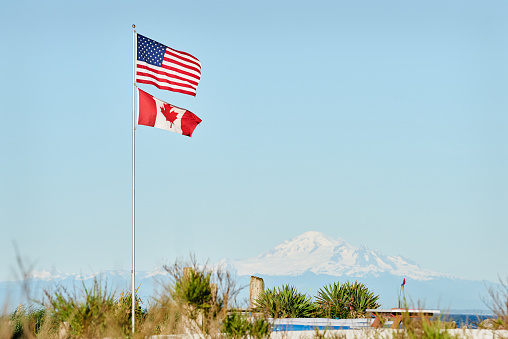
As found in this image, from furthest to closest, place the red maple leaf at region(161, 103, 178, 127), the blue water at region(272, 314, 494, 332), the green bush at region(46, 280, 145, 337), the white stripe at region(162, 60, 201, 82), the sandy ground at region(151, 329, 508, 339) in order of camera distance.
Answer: the white stripe at region(162, 60, 201, 82), the red maple leaf at region(161, 103, 178, 127), the blue water at region(272, 314, 494, 332), the sandy ground at region(151, 329, 508, 339), the green bush at region(46, 280, 145, 337)

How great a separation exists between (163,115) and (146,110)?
1.60ft

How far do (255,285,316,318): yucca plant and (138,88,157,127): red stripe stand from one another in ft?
30.7

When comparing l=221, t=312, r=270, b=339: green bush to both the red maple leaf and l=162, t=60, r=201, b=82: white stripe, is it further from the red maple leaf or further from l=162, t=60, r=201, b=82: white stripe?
l=162, t=60, r=201, b=82: white stripe

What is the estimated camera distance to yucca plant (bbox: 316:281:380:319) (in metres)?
25.5

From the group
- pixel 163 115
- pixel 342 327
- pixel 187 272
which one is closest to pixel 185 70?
pixel 163 115

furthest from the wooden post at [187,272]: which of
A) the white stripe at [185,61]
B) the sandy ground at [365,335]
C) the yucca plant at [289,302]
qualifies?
the yucca plant at [289,302]

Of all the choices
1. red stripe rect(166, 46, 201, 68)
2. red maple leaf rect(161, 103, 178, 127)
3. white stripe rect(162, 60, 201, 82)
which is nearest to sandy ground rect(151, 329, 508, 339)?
red maple leaf rect(161, 103, 178, 127)

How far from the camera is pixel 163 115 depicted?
17.2 m

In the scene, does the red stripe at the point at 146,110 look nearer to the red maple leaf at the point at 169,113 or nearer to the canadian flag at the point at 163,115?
the canadian flag at the point at 163,115

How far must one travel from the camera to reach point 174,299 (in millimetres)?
14523

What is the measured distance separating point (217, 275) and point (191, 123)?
4883 millimetres

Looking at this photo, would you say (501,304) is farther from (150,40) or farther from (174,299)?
(150,40)

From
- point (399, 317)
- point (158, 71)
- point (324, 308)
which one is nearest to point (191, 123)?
point (158, 71)

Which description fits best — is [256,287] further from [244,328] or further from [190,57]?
[244,328]
